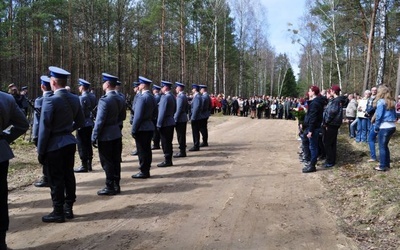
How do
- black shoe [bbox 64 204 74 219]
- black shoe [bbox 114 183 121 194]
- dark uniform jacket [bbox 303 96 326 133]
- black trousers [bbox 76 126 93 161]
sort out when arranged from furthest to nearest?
dark uniform jacket [bbox 303 96 326 133], black trousers [bbox 76 126 93 161], black shoe [bbox 114 183 121 194], black shoe [bbox 64 204 74 219]

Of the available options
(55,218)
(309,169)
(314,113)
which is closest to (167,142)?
(309,169)

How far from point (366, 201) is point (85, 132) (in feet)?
19.4

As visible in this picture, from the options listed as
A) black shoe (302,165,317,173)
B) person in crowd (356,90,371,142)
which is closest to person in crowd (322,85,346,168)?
black shoe (302,165,317,173)

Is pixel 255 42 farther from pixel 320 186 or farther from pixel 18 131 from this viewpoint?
pixel 18 131

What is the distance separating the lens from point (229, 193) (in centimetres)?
655

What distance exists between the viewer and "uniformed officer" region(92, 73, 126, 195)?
625cm

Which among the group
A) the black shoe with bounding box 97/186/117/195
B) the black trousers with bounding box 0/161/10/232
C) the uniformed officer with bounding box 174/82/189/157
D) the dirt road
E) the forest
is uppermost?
the forest

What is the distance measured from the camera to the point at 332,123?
8.63 m

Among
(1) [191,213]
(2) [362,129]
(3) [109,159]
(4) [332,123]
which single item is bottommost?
(1) [191,213]

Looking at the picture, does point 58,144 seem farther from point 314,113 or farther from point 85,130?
point 314,113

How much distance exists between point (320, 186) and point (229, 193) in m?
1.95

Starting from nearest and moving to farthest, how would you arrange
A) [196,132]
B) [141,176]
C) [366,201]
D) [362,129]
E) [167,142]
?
[366,201] → [141,176] → [167,142] → [196,132] → [362,129]

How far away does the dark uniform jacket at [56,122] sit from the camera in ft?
16.2

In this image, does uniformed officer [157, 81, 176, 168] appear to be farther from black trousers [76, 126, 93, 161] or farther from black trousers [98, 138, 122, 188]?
black trousers [98, 138, 122, 188]
